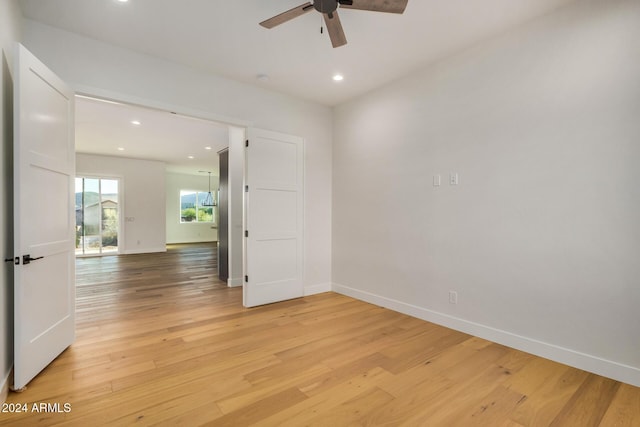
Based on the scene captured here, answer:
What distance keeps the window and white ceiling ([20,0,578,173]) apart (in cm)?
1022

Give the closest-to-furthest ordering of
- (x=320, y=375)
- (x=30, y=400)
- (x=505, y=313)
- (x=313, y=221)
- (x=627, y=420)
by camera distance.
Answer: (x=627, y=420), (x=30, y=400), (x=320, y=375), (x=505, y=313), (x=313, y=221)

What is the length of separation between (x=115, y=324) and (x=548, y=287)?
4323 mm

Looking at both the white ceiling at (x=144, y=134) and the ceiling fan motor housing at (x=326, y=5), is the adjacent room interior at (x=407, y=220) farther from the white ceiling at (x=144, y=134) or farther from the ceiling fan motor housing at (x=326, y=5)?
the white ceiling at (x=144, y=134)

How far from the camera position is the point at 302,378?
7.32 feet

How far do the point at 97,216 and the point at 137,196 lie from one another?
118 centimetres

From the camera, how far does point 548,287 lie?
2535mm

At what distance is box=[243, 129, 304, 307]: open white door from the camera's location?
3.89 meters

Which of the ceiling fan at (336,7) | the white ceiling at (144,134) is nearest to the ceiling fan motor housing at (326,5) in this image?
the ceiling fan at (336,7)

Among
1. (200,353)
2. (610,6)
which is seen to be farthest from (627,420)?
(200,353)

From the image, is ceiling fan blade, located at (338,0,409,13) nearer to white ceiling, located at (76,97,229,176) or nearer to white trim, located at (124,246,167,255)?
white ceiling, located at (76,97,229,176)

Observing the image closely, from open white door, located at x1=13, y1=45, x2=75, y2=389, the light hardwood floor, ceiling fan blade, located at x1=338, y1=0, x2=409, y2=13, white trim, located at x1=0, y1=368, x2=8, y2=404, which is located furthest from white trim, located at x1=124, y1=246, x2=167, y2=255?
ceiling fan blade, located at x1=338, y1=0, x2=409, y2=13

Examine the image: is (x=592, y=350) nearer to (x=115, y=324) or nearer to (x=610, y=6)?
(x=610, y=6)

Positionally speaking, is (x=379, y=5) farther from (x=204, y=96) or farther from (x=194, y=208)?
(x=194, y=208)

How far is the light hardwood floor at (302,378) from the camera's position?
71.3 inches
